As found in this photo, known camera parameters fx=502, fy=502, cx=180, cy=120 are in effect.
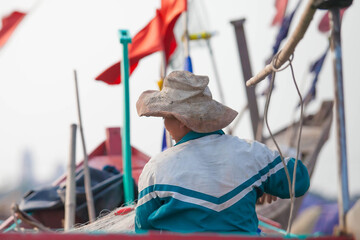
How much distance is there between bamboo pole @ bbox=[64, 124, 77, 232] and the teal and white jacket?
4.88ft

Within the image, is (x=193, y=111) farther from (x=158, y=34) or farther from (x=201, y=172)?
(x=158, y=34)

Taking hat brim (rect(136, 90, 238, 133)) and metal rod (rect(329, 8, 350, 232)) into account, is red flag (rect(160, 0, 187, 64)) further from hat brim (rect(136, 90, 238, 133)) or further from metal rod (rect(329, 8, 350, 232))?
metal rod (rect(329, 8, 350, 232))

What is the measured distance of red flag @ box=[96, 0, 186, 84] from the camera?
421 cm

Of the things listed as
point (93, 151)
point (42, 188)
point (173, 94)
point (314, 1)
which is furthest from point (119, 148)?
point (314, 1)

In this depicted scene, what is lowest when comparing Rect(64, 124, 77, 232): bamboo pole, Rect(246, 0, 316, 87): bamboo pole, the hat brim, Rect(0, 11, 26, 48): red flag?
Rect(64, 124, 77, 232): bamboo pole

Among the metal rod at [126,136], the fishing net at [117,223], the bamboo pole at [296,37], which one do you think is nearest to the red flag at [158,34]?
the metal rod at [126,136]

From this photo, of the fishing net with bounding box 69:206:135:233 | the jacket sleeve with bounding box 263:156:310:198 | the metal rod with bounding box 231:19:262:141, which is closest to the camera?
the jacket sleeve with bounding box 263:156:310:198

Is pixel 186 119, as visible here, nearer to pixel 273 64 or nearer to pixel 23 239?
pixel 273 64

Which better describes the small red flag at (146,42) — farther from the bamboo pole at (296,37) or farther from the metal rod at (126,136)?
the bamboo pole at (296,37)

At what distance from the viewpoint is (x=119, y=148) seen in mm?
5145

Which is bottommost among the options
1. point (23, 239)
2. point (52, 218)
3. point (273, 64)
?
point (52, 218)

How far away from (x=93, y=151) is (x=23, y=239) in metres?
4.19

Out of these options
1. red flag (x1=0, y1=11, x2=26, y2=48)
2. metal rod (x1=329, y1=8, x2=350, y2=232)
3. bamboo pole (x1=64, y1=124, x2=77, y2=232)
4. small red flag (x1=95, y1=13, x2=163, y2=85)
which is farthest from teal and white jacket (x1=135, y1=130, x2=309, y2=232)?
red flag (x1=0, y1=11, x2=26, y2=48)

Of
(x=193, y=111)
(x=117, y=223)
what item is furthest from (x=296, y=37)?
(x=117, y=223)
